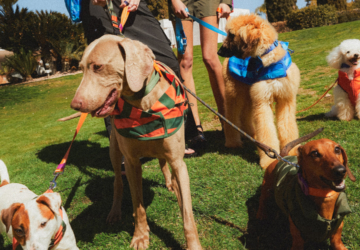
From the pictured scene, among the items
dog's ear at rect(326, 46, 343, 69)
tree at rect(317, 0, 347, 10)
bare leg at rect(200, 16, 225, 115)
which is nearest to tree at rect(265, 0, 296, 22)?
tree at rect(317, 0, 347, 10)

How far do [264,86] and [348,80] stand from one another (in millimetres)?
2247

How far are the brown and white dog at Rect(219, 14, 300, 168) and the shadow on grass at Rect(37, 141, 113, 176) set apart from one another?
91.5 inches

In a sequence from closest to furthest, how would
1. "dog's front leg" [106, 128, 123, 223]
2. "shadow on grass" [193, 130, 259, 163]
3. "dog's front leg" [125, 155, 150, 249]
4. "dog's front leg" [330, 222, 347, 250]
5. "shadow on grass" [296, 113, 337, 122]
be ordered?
"dog's front leg" [330, 222, 347, 250]
"dog's front leg" [125, 155, 150, 249]
"dog's front leg" [106, 128, 123, 223]
"shadow on grass" [193, 130, 259, 163]
"shadow on grass" [296, 113, 337, 122]

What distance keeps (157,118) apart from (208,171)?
5.81 ft

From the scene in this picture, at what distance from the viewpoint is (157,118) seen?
2068mm

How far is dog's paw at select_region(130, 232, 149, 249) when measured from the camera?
7.91 feet

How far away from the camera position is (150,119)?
→ 2.06 meters

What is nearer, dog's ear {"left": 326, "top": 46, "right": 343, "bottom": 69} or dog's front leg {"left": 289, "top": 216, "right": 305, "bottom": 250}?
dog's front leg {"left": 289, "top": 216, "right": 305, "bottom": 250}

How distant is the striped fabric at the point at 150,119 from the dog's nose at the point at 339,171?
45.3 inches

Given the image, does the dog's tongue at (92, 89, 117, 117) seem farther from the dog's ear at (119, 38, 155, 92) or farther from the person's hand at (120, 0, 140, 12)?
the person's hand at (120, 0, 140, 12)

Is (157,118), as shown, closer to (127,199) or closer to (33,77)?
(127,199)

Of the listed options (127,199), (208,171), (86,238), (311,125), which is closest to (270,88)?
(208,171)

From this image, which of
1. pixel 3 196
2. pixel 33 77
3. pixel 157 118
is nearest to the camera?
pixel 157 118

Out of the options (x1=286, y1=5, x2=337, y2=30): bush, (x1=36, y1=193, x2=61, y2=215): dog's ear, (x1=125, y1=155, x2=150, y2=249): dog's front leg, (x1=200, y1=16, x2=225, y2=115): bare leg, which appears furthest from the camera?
(x1=286, y1=5, x2=337, y2=30): bush
